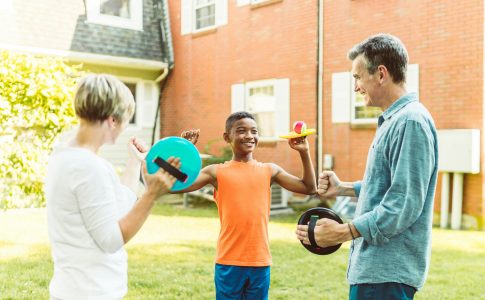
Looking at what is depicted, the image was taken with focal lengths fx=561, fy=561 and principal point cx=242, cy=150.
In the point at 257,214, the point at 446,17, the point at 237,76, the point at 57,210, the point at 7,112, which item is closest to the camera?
the point at 57,210

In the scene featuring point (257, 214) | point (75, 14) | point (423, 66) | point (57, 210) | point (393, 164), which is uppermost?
point (75, 14)

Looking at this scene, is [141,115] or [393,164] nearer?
[393,164]

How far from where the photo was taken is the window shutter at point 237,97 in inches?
447

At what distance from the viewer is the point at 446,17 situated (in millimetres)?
8180

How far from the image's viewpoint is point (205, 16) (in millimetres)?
12422

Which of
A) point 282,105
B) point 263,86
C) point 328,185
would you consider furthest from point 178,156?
point 263,86

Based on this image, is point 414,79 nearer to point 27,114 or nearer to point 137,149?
point 27,114

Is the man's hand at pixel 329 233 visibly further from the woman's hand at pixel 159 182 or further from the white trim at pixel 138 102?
the white trim at pixel 138 102

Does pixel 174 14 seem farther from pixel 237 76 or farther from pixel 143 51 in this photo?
pixel 237 76

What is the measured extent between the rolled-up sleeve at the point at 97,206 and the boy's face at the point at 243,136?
1379 millimetres

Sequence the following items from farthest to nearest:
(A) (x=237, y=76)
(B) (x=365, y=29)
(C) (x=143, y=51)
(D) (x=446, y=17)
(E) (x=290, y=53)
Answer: (C) (x=143, y=51)
(A) (x=237, y=76)
(E) (x=290, y=53)
(B) (x=365, y=29)
(D) (x=446, y=17)

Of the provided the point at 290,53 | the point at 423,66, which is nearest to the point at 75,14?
the point at 290,53

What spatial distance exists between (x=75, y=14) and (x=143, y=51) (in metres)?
1.65

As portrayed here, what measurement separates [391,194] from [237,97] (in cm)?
965
